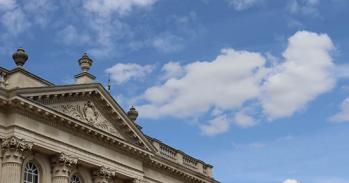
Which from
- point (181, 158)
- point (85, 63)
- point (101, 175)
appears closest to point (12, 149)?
point (101, 175)

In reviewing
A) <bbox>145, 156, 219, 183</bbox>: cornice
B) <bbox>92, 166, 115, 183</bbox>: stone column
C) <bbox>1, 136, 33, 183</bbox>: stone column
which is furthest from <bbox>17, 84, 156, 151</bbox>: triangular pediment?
<bbox>1, 136, 33, 183</bbox>: stone column

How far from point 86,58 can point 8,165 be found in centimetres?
802

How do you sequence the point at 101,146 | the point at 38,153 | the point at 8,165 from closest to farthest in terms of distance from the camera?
the point at 8,165 → the point at 38,153 → the point at 101,146

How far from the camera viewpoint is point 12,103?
1013 inches

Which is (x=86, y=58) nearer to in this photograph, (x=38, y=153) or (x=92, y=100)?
(x=92, y=100)

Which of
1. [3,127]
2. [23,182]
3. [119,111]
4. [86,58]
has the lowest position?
[23,182]

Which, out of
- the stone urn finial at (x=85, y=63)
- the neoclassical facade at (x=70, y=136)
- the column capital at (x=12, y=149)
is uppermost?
the stone urn finial at (x=85, y=63)

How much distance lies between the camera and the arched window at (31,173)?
2698 centimetres

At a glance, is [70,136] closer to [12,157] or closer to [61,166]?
[61,166]

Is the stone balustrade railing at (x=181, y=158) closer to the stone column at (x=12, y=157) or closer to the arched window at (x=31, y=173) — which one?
the arched window at (x=31, y=173)

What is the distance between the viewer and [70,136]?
28641 millimetres

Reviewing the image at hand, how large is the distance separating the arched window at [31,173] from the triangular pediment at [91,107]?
2.73m

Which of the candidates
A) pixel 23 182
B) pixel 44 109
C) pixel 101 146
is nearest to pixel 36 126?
pixel 44 109

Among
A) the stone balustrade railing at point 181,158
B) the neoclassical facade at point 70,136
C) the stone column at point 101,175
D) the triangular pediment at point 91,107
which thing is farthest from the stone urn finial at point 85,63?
the stone balustrade railing at point 181,158
